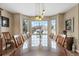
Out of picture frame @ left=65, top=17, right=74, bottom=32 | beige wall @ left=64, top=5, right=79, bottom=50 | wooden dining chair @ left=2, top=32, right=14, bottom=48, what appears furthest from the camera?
picture frame @ left=65, top=17, right=74, bottom=32

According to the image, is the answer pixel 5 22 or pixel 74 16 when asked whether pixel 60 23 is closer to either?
pixel 74 16

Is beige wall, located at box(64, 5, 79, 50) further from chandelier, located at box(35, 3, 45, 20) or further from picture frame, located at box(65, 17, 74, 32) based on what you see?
chandelier, located at box(35, 3, 45, 20)

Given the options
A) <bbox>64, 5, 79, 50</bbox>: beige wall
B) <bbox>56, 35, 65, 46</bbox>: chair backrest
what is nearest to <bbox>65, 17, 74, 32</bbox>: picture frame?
<bbox>64, 5, 79, 50</bbox>: beige wall

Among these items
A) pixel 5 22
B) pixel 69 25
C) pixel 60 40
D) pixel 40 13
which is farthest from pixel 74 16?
pixel 5 22

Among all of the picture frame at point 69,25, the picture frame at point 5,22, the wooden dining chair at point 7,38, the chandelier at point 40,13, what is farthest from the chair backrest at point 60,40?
the picture frame at point 5,22

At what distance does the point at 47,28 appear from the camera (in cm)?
279

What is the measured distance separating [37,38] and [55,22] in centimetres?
54

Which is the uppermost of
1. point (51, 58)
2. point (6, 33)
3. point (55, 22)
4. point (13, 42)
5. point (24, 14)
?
point (24, 14)

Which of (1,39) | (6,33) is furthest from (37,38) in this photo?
(1,39)

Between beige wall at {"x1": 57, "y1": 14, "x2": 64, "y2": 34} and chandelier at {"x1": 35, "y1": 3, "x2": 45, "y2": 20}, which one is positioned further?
beige wall at {"x1": 57, "y1": 14, "x2": 64, "y2": 34}

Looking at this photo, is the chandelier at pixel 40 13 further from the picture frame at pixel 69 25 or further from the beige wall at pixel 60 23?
the picture frame at pixel 69 25

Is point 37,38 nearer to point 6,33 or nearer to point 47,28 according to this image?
point 47,28

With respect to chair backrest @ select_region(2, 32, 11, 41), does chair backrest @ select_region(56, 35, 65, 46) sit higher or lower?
lower

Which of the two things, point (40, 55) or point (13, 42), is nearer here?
point (40, 55)
